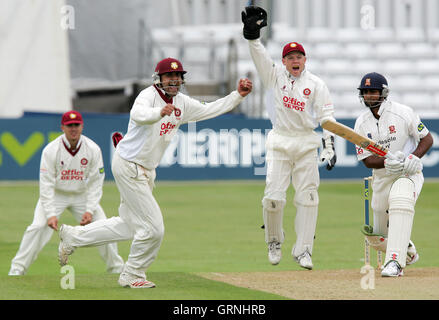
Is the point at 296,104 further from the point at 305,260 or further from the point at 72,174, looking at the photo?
the point at 72,174

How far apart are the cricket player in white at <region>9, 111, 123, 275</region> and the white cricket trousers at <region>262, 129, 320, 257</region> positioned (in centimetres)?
228

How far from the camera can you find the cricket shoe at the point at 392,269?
9.09m

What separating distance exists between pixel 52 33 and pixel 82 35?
107 inches

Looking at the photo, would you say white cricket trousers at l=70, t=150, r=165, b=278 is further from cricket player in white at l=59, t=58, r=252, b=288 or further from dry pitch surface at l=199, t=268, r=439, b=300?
dry pitch surface at l=199, t=268, r=439, b=300

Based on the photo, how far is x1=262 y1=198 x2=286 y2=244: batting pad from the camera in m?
9.98

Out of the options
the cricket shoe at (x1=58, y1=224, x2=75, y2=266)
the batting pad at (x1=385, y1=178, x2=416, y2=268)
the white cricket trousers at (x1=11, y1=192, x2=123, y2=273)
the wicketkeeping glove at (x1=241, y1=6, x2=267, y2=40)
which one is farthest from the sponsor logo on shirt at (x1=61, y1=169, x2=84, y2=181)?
the batting pad at (x1=385, y1=178, x2=416, y2=268)

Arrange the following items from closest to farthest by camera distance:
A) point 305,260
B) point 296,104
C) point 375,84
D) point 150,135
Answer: point 150,135 < point 375,84 < point 296,104 < point 305,260

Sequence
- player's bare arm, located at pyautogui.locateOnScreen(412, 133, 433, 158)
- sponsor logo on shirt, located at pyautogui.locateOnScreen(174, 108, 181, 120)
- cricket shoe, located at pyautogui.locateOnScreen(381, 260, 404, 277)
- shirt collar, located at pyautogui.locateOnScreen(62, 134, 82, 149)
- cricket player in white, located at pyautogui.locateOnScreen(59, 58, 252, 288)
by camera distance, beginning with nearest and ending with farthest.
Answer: cricket player in white, located at pyautogui.locateOnScreen(59, 58, 252, 288)
sponsor logo on shirt, located at pyautogui.locateOnScreen(174, 108, 181, 120)
cricket shoe, located at pyautogui.locateOnScreen(381, 260, 404, 277)
player's bare arm, located at pyautogui.locateOnScreen(412, 133, 433, 158)
shirt collar, located at pyautogui.locateOnScreen(62, 134, 82, 149)

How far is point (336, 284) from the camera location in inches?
343

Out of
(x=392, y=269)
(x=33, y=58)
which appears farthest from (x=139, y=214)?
(x=33, y=58)

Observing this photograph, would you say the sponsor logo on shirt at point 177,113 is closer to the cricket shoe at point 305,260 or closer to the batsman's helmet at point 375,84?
the batsman's helmet at point 375,84

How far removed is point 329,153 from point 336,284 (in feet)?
5.51

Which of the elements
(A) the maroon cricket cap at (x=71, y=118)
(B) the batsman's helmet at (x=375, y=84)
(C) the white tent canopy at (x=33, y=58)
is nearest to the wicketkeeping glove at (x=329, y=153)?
(B) the batsman's helmet at (x=375, y=84)

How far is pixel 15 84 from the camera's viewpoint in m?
25.1
